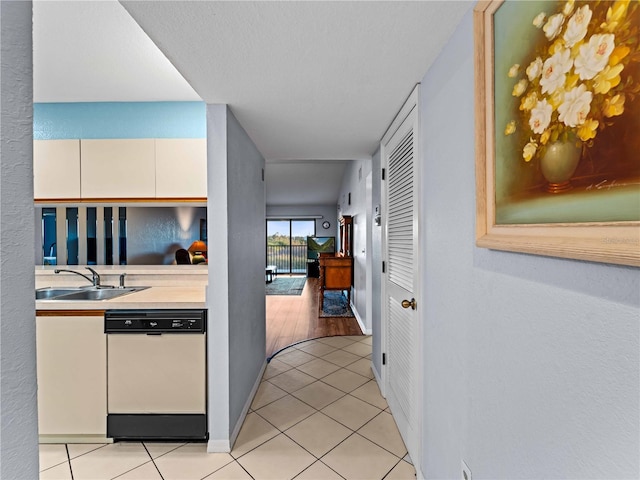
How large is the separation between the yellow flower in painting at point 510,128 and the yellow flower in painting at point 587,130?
219 mm

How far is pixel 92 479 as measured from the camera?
172 cm

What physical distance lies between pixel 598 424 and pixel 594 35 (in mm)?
738

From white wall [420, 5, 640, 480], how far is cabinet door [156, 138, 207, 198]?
172 centimetres

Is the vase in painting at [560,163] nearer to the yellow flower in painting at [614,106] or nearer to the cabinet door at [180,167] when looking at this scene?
the yellow flower in painting at [614,106]

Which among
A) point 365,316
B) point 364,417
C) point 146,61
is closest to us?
point 146,61

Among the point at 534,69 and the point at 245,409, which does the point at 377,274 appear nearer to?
the point at 245,409

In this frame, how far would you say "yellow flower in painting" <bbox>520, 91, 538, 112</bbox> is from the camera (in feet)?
2.43

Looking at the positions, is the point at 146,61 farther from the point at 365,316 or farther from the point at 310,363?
the point at 365,316

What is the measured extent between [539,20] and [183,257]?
279cm

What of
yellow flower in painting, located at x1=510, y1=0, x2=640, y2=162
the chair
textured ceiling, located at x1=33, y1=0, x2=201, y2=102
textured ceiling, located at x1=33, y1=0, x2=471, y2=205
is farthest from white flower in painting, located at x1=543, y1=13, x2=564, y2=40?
the chair

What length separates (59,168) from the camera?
2.47 meters

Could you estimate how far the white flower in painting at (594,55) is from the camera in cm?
54

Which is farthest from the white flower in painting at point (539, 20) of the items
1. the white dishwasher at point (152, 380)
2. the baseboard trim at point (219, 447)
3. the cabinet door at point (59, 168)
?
the cabinet door at point (59, 168)

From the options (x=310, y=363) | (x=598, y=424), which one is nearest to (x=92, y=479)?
(x=310, y=363)
